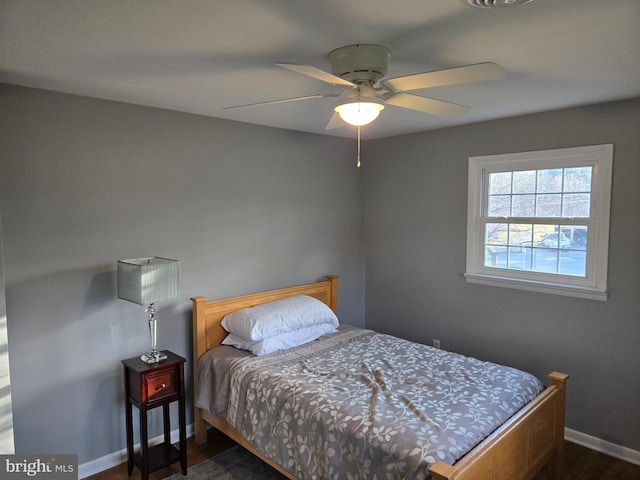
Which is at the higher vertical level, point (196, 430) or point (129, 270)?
point (129, 270)

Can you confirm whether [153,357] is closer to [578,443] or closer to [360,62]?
[360,62]

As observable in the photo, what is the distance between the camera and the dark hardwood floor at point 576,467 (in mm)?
2732

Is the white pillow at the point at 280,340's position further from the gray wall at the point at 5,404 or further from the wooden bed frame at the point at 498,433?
the gray wall at the point at 5,404

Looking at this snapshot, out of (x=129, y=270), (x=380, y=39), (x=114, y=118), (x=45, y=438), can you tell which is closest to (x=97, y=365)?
(x=45, y=438)

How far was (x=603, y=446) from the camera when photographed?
2988mm

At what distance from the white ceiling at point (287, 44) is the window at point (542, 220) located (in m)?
0.60

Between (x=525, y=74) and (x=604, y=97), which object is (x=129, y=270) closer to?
(x=525, y=74)

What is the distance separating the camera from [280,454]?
2.39m

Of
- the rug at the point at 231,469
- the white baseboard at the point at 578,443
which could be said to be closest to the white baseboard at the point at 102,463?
the white baseboard at the point at 578,443

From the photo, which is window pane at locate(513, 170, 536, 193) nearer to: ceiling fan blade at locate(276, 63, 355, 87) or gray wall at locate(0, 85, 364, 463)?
gray wall at locate(0, 85, 364, 463)

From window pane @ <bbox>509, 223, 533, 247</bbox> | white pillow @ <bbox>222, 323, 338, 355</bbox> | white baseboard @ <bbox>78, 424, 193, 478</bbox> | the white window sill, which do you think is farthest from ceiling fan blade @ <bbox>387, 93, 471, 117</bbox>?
white baseboard @ <bbox>78, 424, 193, 478</bbox>

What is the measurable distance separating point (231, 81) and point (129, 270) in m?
1.28

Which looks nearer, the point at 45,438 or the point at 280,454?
the point at 280,454

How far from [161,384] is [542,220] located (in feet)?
9.74
